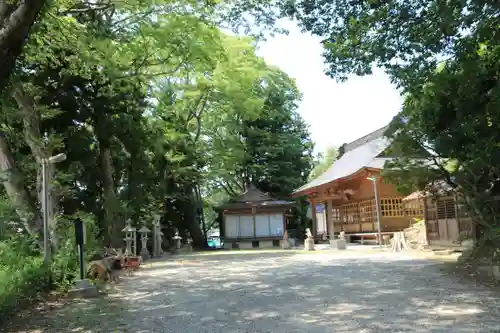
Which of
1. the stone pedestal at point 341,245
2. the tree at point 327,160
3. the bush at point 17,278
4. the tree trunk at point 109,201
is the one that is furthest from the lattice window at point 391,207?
the tree at point 327,160

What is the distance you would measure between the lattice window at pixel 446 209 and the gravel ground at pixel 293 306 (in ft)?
15.1

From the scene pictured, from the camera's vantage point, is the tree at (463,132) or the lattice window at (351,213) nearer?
the tree at (463,132)

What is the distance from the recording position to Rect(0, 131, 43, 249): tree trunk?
12258 mm

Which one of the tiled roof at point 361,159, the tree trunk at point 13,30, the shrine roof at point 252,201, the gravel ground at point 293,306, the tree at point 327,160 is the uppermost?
the tree at point 327,160

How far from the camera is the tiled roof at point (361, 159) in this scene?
2385cm

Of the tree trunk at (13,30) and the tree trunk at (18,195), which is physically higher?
the tree trunk at (13,30)

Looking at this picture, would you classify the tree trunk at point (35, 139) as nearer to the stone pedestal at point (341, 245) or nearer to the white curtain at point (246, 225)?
the stone pedestal at point (341, 245)

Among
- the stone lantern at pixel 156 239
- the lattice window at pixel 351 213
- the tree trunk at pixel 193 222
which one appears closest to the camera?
the stone lantern at pixel 156 239

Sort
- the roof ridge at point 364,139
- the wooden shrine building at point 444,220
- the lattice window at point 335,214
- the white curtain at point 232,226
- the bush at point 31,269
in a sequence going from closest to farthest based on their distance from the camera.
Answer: the bush at point 31,269
the wooden shrine building at point 444,220
the roof ridge at point 364,139
the lattice window at point 335,214
the white curtain at point 232,226

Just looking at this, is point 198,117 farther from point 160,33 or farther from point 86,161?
point 160,33

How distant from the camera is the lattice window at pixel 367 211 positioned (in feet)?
82.2

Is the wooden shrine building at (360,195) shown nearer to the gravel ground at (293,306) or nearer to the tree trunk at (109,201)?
the tree trunk at (109,201)

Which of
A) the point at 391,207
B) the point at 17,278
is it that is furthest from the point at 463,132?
the point at 391,207

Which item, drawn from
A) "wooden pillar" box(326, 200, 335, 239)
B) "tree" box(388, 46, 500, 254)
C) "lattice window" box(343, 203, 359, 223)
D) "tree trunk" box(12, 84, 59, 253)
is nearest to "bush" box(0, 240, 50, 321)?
"tree trunk" box(12, 84, 59, 253)
